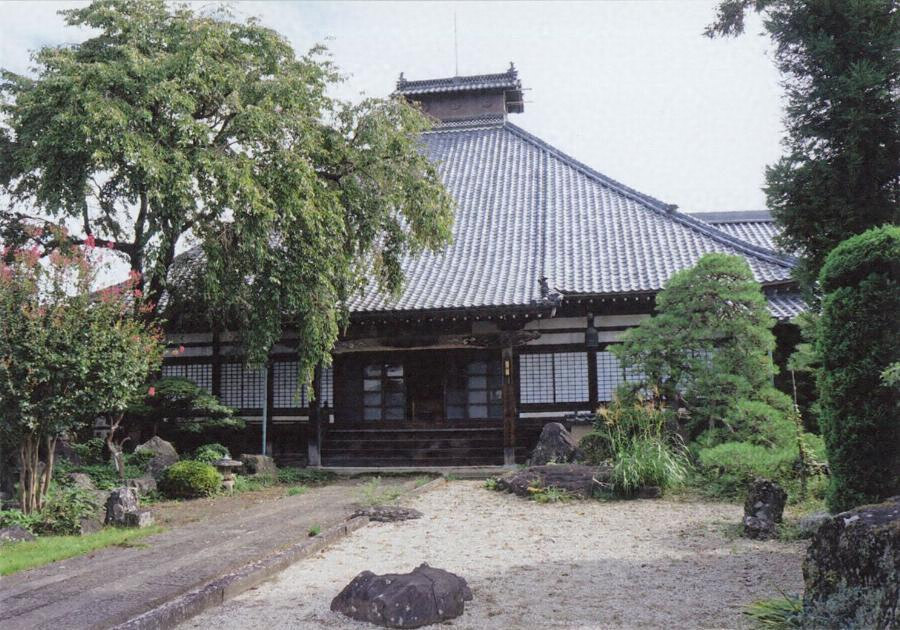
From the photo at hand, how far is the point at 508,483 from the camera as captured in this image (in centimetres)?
1052

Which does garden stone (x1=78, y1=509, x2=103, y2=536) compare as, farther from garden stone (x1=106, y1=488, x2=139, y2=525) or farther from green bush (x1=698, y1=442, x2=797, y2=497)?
green bush (x1=698, y1=442, x2=797, y2=497)

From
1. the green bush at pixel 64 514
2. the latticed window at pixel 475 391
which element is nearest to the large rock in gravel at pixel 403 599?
the green bush at pixel 64 514

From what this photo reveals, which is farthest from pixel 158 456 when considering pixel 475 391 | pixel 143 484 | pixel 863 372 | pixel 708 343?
pixel 863 372

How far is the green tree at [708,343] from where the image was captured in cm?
1018

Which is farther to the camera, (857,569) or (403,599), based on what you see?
(403,599)

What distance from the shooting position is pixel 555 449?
1202 cm

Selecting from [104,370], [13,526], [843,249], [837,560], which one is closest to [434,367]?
[104,370]

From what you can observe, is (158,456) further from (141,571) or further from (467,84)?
(467,84)

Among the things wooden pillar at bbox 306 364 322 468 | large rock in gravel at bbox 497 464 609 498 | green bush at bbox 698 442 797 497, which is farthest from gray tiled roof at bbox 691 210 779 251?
wooden pillar at bbox 306 364 322 468

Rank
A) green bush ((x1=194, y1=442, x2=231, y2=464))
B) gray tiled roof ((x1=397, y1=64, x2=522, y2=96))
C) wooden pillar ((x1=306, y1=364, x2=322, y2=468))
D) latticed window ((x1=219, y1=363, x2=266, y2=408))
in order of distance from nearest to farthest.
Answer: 1. green bush ((x1=194, y1=442, x2=231, y2=464))
2. wooden pillar ((x1=306, y1=364, x2=322, y2=468))
3. latticed window ((x1=219, y1=363, x2=266, y2=408))
4. gray tiled roof ((x1=397, y1=64, x2=522, y2=96))

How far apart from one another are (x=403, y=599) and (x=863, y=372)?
4.33 m

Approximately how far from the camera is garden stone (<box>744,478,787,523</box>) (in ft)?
22.6

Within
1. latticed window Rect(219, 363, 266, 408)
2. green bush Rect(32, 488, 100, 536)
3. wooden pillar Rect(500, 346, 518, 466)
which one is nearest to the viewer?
green bush Rect(32, 488, 100, 536)

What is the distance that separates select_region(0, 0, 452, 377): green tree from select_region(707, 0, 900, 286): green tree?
22.3 feet
